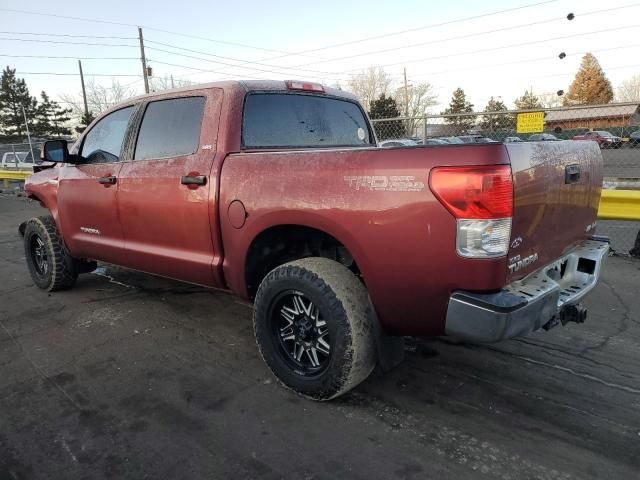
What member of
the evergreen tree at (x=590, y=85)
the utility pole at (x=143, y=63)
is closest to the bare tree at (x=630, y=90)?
the evergreen tree at (x=590, y=85)


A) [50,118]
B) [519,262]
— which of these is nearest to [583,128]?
[519,262]

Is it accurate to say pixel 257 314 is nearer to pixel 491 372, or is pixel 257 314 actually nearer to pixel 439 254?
pixel 439 254

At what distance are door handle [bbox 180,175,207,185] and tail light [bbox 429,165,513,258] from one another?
1.65 meters

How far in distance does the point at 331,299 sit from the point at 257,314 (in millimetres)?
612

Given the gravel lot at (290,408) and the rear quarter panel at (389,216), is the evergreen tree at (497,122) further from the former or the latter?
the rear quarter panel at (389,216)

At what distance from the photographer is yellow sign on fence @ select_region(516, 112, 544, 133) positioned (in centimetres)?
798

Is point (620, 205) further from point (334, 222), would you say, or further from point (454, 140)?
point (334, 222)

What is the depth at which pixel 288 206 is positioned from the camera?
2771 millimetres

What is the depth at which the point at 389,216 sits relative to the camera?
2.37 m

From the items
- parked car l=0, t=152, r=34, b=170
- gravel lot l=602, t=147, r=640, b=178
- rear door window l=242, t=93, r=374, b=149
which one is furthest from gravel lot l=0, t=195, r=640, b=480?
parked car l=0, t=152, r=34, b=170

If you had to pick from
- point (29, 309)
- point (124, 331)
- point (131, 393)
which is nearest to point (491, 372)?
point (131, 393)

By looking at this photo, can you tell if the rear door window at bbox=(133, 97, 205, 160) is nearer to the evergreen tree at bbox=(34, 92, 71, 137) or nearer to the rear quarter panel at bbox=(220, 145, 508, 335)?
the rear quarter panel at bbox=(220, 145, 508, 335)

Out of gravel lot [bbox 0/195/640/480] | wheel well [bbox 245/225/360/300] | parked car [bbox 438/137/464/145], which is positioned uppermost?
parked car [bbox 438/137/464/145]

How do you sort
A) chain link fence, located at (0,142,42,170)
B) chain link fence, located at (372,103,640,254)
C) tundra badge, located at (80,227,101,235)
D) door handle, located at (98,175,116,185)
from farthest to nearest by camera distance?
chain link fence, located at (0,142,42,170), chain link fence, located at (372,103,640,254), tundra badge, located at (80,227,101,235), door handle, located at (98,175,116,185)
